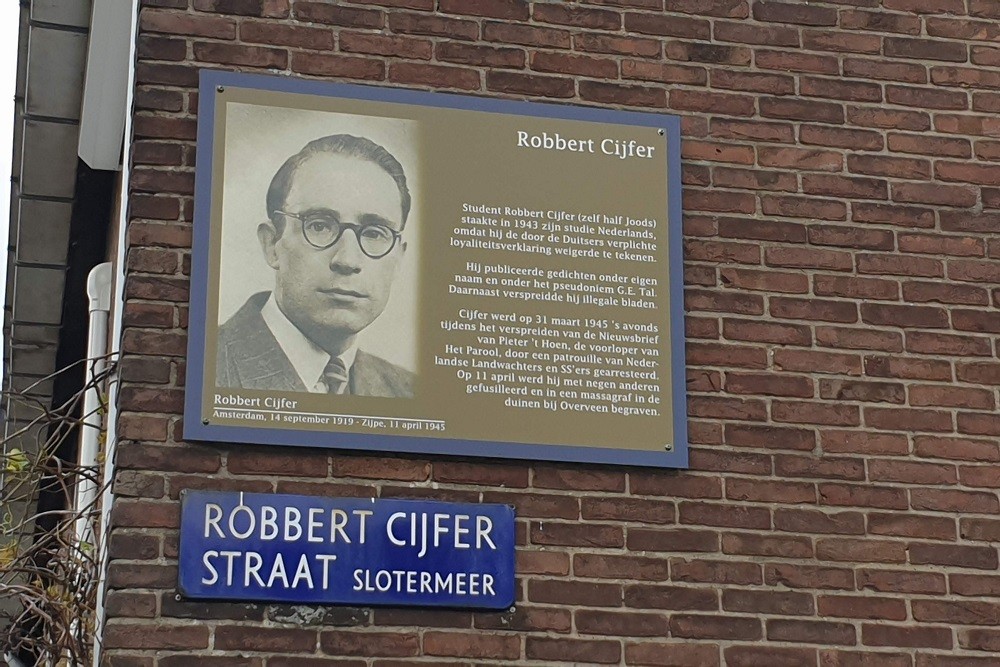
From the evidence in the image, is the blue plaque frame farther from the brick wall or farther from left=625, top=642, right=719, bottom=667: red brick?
left=625, top=642, right=719, bottom=667: red brick

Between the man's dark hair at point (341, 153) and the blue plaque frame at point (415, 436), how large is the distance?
0.16 meters

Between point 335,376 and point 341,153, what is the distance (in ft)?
2.36

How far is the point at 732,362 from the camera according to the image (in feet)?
15.4

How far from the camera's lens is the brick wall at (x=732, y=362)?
4.26m

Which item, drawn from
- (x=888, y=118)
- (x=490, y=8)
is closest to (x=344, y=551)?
(x=490, y=8)

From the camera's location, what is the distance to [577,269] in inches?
183

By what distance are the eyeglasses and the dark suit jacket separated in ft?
0.78

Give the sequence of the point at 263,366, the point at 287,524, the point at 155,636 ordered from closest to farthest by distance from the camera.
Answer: the point at 155,636 → the point at 287,524 → the point at 263,366

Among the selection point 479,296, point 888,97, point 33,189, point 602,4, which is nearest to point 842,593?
point 479,296

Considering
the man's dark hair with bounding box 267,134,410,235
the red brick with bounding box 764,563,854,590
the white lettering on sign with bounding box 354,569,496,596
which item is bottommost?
the white lettering on sign with bounding box 354,569,496,596

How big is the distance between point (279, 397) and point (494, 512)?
705 mm

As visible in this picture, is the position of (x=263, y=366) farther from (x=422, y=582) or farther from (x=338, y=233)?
(x=422, y=582)

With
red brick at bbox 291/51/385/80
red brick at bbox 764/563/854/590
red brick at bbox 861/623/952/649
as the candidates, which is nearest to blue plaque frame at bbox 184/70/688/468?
red brick at bbox 291/51/385/80

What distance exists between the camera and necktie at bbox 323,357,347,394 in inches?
172
